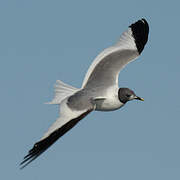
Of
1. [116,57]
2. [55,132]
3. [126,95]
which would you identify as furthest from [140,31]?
[55,132]

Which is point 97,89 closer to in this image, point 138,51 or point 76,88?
point 76,88

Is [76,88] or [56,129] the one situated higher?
[76,88]

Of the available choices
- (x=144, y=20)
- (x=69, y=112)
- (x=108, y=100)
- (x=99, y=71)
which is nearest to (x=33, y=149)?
(x=69, y=112)

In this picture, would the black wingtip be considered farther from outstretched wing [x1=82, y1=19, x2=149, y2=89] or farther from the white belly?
the white belly

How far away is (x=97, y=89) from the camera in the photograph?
37.0 ft

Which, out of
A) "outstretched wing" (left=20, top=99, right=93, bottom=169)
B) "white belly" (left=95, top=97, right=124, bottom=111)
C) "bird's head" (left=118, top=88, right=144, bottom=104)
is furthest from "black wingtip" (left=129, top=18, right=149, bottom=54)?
"outstretched wing" (left=20, top=99, right=93, bottom=169)

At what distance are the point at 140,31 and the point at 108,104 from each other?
2.92 metres

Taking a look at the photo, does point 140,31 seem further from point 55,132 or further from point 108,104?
point 55,132

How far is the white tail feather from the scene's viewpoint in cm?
1148

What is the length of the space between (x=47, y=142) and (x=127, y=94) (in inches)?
122

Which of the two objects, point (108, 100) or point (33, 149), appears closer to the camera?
point (33, 149)

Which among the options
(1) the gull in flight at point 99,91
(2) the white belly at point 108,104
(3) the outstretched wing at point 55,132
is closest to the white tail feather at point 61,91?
(1) the gull in flight at point 99,91

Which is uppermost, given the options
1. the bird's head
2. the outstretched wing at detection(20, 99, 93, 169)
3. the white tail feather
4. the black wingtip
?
the black wingtip

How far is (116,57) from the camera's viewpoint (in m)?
12.3
